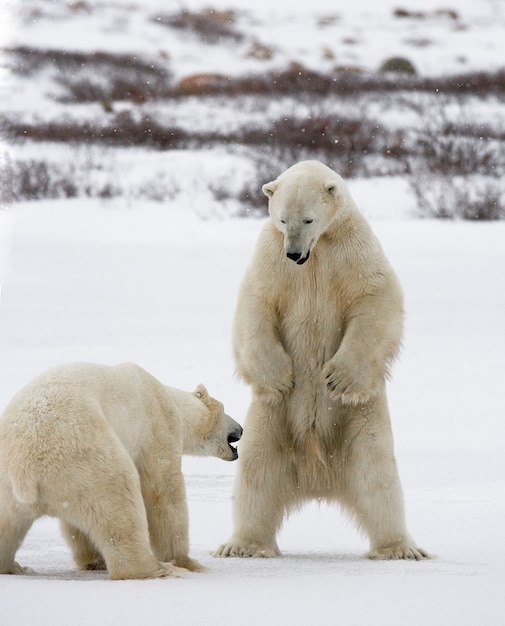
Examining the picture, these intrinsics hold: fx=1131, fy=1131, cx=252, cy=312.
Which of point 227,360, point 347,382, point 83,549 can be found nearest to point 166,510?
point 83,549

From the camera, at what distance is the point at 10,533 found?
2672 millimetres

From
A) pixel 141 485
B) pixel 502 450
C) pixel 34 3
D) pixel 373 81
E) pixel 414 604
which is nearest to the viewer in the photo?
pixel 414 604

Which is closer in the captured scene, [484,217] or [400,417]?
[400,417]

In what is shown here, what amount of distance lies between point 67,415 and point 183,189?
11267 millimetres

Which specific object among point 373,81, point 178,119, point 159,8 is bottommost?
point 178,119

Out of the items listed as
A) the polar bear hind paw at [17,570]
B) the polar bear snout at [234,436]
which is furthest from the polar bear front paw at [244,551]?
the polar bear hind paw at [17,570]

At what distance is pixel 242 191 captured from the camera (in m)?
13.2

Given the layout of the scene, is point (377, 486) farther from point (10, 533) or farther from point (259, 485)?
point (10, 533)

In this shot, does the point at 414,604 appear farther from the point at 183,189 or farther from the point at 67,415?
the point at 183,189

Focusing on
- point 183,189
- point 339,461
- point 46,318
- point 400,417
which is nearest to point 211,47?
point 183,189

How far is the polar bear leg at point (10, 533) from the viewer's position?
8.66ft

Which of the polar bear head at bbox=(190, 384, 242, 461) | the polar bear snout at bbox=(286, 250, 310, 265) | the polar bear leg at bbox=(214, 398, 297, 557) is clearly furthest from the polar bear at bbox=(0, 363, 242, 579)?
the polar bear snout at bbox=(286, 250, 310, 265)

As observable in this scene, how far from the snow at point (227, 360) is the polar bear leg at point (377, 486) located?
0.10 m

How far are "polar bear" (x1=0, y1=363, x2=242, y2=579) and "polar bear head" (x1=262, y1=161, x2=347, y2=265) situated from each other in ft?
2.03
